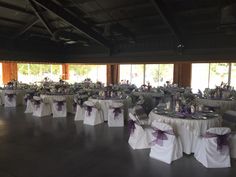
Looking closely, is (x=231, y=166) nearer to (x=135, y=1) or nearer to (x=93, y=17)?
(x=135, y=1)

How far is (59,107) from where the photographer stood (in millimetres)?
8297

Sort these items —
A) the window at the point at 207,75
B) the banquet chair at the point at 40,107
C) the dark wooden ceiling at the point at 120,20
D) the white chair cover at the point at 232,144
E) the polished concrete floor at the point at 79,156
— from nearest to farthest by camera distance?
the polished concrete floor at the point at 79,156
the white chair cover at the point at 232,144
the dark wooden ceiling at the point at 120,20
the banquet chair at the point at 40,107
the window at the point at 207,75

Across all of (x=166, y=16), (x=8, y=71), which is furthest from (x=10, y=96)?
(x=166, y=16)

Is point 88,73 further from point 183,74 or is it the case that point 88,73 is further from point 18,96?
point 18,96

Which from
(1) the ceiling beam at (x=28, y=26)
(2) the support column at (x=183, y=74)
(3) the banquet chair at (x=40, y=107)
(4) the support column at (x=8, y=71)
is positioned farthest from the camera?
(4) the support column at (x=8, y=71)

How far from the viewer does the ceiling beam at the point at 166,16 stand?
7.32 m

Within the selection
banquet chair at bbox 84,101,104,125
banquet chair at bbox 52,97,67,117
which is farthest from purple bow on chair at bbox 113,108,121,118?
banquet chair at bbox 52,97,67,117

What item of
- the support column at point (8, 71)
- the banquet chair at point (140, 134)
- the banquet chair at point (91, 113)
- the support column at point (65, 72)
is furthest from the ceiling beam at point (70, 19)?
the support column at point (65, 72)

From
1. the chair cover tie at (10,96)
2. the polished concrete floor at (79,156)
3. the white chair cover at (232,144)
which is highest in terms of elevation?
the chair cover tie at (10,96)

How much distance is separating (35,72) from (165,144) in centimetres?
1569

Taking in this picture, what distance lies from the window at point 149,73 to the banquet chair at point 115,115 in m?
7.79

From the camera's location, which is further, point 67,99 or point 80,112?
point 67,99

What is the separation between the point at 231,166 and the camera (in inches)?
170

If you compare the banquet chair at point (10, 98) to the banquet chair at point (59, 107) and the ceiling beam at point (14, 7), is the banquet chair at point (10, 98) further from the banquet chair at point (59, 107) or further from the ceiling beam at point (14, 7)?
the ceiling beam at point (14, 7)
